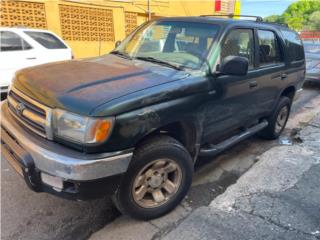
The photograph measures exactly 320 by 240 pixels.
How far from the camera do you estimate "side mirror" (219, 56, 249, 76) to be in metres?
3.13

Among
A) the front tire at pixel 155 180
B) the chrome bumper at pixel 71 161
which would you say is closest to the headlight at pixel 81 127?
the chrome bumper at pixel 71 161

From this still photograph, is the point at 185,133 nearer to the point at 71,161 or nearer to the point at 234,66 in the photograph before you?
the point at 234,66

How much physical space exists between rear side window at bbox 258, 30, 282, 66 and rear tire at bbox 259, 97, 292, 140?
78 centimetres

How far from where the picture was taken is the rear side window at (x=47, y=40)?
25.5 ft

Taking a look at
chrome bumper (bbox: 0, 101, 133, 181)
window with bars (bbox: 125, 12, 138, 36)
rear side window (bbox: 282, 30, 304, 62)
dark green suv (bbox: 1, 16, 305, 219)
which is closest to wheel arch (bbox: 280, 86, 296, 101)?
rear side window (bbox: 282, 30, 304, 62)

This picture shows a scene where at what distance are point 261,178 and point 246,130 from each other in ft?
2.51

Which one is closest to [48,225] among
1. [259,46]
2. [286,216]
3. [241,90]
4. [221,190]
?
[221,190]

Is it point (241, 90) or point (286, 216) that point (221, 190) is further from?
point (241, 90)

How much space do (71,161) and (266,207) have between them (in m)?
2.01

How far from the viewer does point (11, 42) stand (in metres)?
7.27

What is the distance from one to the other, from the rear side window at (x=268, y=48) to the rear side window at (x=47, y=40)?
18.7 ft

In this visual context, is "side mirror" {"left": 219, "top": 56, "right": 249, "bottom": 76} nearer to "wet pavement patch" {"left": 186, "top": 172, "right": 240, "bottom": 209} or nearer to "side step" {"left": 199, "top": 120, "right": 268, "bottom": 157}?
"side step" {"left": 199, "top": 120, "right": 268, "bottom": 157}

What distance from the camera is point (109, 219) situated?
2.97 metres

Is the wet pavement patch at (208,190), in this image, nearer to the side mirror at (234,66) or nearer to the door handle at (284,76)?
the side mirror at (234,66)
